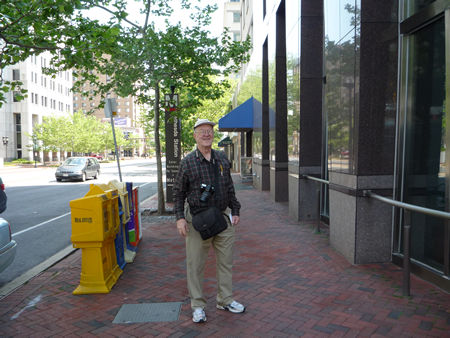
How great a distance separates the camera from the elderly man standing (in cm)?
371

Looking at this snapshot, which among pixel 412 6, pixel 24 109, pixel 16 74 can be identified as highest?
pixel 16 74

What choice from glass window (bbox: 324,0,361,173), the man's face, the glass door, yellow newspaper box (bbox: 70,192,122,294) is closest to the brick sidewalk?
yellow newspaper box (bbox: 70,192,122,294)

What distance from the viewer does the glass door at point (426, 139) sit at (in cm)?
452

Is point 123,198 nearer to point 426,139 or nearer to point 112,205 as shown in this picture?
point 112,205

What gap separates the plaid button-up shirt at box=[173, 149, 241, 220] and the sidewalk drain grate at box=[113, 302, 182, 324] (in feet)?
3.47

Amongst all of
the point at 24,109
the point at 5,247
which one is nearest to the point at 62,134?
the point at 24,109

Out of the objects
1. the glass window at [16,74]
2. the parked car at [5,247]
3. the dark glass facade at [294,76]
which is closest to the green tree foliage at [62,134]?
the glass window at [16,74]

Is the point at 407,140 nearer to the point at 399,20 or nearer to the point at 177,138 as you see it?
the point at 399,20

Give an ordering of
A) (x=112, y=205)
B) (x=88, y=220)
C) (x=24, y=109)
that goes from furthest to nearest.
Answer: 1. (x=24, y=109)
2. (x=112, y=205)
3. (x=88, y=220)

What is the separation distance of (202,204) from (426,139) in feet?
10.3

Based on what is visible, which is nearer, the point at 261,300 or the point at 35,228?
the point at 261,300

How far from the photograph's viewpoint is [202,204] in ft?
12.1

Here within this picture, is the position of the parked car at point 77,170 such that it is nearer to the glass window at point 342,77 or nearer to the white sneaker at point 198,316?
the glass window at point 342,77

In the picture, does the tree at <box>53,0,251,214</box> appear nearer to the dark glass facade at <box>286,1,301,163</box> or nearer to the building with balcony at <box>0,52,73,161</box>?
the dark glass facade at <box>286,1,301,163</box>
